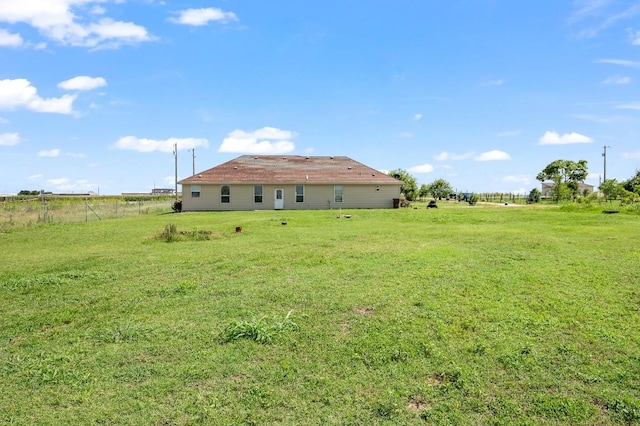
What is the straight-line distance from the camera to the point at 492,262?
8461 mm

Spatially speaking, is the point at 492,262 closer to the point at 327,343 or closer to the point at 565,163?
the point at 327,343

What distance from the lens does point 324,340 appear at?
4590 millimetres

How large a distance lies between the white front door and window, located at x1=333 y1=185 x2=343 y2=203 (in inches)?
161

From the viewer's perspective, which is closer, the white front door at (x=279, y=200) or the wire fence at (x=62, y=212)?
the wire fence at (x=62, y=212)

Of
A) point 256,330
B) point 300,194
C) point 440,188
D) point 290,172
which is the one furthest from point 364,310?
point 440,188

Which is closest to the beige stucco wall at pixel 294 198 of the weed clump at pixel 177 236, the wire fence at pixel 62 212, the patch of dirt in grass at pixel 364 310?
the wire fence at pixel 62 212

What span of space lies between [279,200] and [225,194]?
13.4ft

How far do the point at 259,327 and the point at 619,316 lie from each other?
4455 mm

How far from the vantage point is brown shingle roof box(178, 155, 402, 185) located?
31578 mm

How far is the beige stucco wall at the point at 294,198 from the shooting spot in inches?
1215

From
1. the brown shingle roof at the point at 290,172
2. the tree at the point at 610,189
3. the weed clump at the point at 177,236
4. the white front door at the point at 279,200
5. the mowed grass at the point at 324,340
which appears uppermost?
the brown shingle roof at the point at 290,172

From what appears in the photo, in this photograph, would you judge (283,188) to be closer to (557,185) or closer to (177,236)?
(177,236)

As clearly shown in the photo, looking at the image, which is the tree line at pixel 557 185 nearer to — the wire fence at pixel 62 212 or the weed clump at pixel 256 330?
the wire fence at pixel 62 212

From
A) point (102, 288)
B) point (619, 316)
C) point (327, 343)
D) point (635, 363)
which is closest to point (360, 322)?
point (327, 343)
